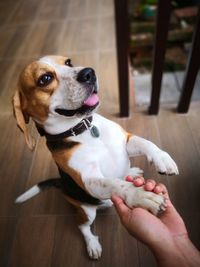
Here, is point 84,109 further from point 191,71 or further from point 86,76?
point 191,71

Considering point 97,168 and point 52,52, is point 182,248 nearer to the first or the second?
point 97,168

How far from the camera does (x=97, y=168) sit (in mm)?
1103

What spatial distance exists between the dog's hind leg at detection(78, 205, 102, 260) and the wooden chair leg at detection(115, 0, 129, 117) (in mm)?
872

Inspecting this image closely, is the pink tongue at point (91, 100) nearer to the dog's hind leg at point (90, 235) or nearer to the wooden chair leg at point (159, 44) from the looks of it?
the dog's hind leg at point (90, 235)

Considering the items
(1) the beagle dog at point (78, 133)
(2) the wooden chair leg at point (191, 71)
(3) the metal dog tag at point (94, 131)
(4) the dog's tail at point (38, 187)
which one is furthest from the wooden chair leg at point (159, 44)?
(4) the dog's tail at point (38, 187)

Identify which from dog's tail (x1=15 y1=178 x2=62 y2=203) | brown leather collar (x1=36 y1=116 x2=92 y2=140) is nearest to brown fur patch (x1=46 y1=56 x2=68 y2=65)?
brown leather collar (x1=36 y1=116 x2=92 y2=140)

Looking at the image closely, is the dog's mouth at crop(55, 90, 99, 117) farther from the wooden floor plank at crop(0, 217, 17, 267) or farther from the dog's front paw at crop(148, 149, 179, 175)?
the wooden floor plank at crop(0, 217, 17, 267)

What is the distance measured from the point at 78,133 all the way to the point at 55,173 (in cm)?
69

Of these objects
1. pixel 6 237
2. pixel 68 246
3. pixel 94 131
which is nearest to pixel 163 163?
pixel 94 131

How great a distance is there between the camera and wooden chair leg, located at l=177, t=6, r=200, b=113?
1.59 meters

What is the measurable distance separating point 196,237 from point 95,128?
729 millimetres

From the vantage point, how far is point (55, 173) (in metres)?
1.74

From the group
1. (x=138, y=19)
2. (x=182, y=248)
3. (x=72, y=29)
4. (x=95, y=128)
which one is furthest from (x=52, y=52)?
(x=182, y=248)

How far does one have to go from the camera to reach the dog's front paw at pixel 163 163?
1064 mm
